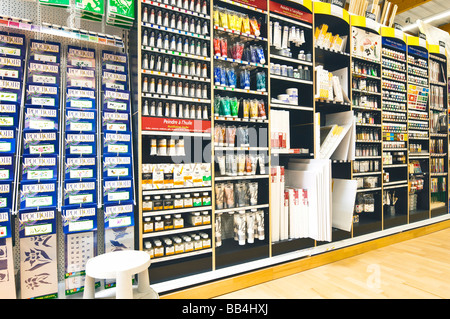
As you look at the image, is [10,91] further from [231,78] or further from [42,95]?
[231,78]

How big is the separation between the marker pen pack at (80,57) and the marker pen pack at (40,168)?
2.82 ft

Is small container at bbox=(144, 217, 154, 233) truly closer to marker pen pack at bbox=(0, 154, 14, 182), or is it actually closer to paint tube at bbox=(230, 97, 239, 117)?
marker pen pack at bbox=(0, 154, 14, 182)

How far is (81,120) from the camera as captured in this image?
226cm

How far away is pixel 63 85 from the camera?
241 centimetres

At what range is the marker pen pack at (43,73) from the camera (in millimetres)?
2207

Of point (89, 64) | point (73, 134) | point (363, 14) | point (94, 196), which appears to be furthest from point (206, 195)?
point (363, 14)

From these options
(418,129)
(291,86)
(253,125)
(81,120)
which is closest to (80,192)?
(81,120)

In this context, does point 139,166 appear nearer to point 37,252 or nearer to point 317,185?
point 37,252

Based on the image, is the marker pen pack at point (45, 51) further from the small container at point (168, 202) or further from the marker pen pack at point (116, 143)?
the small container at point (168, 202)

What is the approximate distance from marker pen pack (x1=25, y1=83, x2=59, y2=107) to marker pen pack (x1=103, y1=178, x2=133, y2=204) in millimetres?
779

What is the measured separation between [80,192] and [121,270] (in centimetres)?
91

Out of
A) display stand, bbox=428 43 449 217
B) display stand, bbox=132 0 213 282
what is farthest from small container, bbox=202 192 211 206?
display stand, bbox=428 43 449 217

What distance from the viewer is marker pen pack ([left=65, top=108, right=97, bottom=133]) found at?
2215 mm
